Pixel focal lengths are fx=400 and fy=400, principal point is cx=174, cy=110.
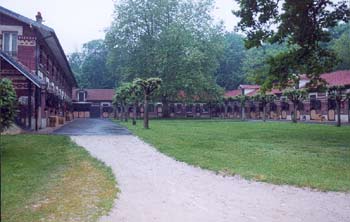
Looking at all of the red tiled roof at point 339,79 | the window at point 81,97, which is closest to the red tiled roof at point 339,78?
the red tiled roof at point 339,79

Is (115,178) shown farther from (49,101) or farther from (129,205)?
(49,101)

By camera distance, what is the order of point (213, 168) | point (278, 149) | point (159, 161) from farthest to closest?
point (278, 149) → point (159, 161) → point (213, 168)

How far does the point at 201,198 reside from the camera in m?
6.60

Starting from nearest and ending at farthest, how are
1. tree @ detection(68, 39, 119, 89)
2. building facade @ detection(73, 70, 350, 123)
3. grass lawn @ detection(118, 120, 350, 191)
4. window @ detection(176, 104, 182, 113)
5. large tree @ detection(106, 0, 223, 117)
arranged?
grass lawn @ detection(118, 120, 350, 191), building facade @ detection(73, 70, 350, 123), large tree @ detection(106, 0, 223, 117), window @ detection(176, 104, 182, 113), tree @ detection(68, 39, 119, 89)

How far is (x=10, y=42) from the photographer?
20.6 meters

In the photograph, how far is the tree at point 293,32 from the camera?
16016 millimetres

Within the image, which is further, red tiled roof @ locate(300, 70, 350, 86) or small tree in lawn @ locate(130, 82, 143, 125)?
red tiled roof @ locate(300, 70, 350, 86)

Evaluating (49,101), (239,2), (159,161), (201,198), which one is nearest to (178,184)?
(201,198)

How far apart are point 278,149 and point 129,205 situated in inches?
329

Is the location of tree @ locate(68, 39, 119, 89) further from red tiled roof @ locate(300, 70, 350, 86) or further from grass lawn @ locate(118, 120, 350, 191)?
grass lawn @ locate(118, 120, 350, 191)

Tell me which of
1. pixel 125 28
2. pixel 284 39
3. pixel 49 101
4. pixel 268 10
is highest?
pixel 125 28

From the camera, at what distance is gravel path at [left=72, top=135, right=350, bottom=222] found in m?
5.50

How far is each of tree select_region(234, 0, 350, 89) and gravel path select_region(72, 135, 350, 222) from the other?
9193 millimetres

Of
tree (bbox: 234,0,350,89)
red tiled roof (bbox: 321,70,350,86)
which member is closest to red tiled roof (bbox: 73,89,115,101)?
red tiled roof (bbox: 321,70,350,86)
